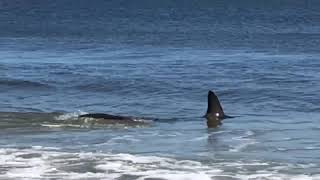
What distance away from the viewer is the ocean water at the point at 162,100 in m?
14.7

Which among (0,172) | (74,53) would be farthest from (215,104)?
(74,53)

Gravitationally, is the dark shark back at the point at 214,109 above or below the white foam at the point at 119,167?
above

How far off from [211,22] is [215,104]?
117 feet

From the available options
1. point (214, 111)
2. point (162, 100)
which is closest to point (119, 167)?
point (214, 111)

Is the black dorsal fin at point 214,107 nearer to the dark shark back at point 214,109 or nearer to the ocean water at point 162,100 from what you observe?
the dark shark back at point 214,109

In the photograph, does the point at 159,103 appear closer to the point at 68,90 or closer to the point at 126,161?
the point at 68,90

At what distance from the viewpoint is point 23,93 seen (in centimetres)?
2434

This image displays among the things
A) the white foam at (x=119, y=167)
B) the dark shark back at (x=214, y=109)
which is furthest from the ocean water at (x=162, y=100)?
the dark shark back at (x=214, y=109)

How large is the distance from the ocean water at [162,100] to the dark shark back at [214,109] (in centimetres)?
35

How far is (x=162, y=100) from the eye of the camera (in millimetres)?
23000

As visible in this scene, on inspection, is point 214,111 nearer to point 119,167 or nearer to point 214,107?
point 214,107

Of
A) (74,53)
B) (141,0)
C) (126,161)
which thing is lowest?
(126,161)

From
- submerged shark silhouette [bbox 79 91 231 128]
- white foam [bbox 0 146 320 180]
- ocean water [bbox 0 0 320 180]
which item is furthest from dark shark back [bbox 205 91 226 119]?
white foam [bbox 0 146 320 180]

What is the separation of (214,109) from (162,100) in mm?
3762
